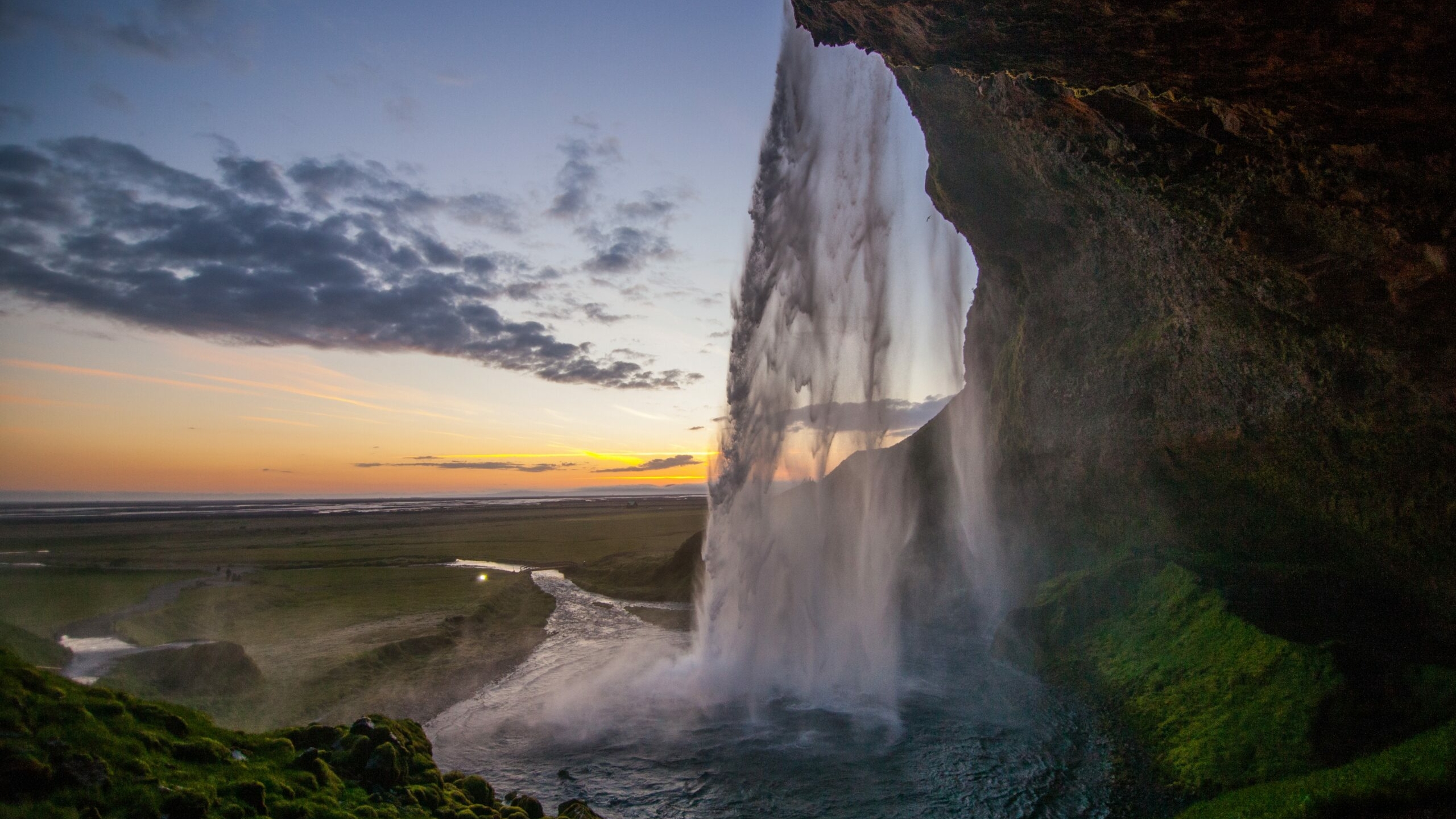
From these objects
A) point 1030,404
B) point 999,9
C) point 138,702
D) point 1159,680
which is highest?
point 999,9

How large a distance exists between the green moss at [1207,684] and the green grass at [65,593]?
100 ft

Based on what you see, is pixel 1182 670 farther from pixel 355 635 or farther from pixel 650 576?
pixel 650 576

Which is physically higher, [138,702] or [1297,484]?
[1297,484]

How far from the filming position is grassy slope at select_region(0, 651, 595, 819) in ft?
16.3

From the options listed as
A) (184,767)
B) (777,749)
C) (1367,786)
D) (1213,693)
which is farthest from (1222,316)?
(184,767)

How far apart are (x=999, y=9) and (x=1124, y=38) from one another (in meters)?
1.29

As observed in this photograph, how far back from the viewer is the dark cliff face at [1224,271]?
20.7ft

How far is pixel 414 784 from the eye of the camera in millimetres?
7863

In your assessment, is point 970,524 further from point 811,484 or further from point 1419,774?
point 1419,774

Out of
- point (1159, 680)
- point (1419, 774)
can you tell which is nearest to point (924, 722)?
point (1159, 680)

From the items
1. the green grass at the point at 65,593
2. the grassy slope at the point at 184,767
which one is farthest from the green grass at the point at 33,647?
the grassy slope at the point at 184,767

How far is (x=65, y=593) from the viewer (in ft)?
93.3

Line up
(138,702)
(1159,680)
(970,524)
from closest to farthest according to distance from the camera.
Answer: (138,702) < (1159,680) < (970,524)

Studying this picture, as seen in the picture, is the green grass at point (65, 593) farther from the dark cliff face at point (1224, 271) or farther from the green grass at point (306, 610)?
the dark cliff face at point (1224, 271)
